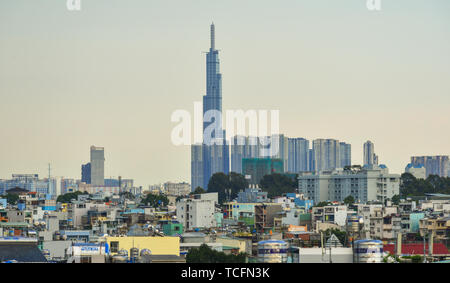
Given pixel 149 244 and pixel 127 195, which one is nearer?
pixel 149 244

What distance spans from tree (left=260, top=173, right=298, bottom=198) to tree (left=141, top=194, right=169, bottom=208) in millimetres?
5157

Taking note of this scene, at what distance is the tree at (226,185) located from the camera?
27578 millimetres

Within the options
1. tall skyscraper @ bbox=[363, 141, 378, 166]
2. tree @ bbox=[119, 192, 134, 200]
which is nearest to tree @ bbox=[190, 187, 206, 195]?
tree @ bbox=[119, 192, 134, 200]

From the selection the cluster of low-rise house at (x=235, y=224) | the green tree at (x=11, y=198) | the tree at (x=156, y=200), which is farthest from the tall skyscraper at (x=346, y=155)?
the green tree at (x=11, y=198)

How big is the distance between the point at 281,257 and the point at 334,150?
16.9 meters

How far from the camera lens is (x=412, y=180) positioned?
2744 cm

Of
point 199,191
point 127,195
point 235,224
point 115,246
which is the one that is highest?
point 199,191

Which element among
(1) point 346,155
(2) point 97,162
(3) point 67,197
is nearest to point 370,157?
(1) point 346,155

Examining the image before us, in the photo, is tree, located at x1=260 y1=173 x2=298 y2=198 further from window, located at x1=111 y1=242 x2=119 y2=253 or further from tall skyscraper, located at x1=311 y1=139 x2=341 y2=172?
window, located at x1=111 y1=242 x2=119 y2=253

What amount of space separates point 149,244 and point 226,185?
781 inches

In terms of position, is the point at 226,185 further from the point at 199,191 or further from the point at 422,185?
the point at 422,185

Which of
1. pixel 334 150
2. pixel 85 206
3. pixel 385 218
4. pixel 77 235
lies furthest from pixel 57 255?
pixel 334 150

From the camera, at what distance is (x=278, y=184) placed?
29703mm

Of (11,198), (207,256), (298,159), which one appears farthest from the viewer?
(298,159)
